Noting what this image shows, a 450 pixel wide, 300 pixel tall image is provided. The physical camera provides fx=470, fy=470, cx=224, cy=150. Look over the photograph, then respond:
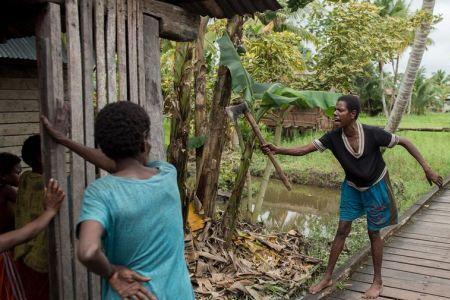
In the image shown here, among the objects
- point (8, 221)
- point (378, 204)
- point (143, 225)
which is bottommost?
point (378, 204)

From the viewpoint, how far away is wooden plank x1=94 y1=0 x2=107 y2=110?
8.59 ft

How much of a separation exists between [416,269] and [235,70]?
2.81m

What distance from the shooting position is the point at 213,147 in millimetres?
6121

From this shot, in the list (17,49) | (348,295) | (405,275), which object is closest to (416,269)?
(405,275)

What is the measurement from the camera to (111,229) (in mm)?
1698

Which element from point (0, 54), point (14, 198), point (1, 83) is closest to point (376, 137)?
point (14, 198)

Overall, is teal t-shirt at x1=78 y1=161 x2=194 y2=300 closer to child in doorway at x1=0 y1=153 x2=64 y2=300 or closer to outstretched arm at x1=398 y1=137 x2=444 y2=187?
child in doorway at x1=0 y1=153 x2=64 y2=300

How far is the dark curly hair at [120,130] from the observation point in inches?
69.1

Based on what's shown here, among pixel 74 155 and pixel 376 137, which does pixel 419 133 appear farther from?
pixel 74 155

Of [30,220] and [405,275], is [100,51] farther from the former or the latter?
[405,275]

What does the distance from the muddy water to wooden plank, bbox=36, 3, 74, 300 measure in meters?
6.68

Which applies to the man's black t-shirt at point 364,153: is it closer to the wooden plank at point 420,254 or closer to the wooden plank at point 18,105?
the wooden plank at point 420,254

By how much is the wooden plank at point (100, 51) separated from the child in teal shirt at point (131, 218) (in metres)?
0.93

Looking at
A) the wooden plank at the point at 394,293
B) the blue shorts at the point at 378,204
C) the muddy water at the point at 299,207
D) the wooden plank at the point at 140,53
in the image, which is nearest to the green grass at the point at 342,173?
the muddy water at the point at 299,207
